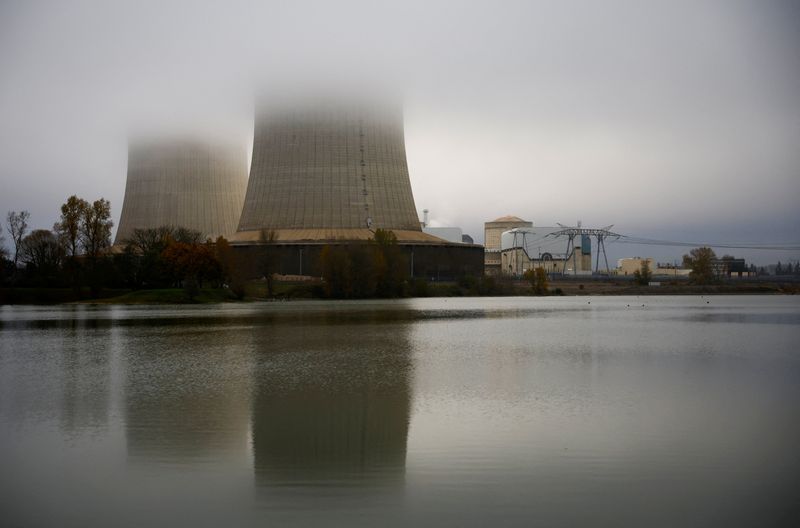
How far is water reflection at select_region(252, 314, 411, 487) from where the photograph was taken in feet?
20.1

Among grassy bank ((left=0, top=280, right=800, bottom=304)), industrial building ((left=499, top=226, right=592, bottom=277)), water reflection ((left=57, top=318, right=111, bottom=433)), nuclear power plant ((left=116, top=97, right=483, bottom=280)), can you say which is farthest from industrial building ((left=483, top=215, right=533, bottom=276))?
water reflection ((left=57, top=318, right=111, bottom=433))

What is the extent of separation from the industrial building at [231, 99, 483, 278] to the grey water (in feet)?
104

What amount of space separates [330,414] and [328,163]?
38172mm

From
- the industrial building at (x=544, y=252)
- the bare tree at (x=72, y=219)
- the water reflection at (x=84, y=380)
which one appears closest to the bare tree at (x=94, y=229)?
the bare tree at (x=72, y=219)

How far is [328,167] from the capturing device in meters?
45.8

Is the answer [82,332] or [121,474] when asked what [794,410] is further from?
[82,332]

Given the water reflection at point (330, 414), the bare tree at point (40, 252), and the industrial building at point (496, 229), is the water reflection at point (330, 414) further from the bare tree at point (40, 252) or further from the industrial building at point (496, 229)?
the industrial building at point (496, 229)

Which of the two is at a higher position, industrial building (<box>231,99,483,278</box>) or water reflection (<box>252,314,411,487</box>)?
industrial building (<box>231,99,483,278</box>)

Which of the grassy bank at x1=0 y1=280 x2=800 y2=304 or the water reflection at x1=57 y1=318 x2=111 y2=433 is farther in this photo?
the grassy bank at x1=0 y1=280 x2=800 y2=304

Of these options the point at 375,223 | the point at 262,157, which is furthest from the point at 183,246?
the point at 375,223

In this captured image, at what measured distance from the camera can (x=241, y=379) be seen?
11125mm

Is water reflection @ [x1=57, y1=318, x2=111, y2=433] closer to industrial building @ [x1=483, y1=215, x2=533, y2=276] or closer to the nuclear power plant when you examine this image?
the nuclear power plant

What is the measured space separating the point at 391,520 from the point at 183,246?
36.8 metres

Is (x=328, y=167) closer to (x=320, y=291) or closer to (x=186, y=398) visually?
(x=320, y=291)
